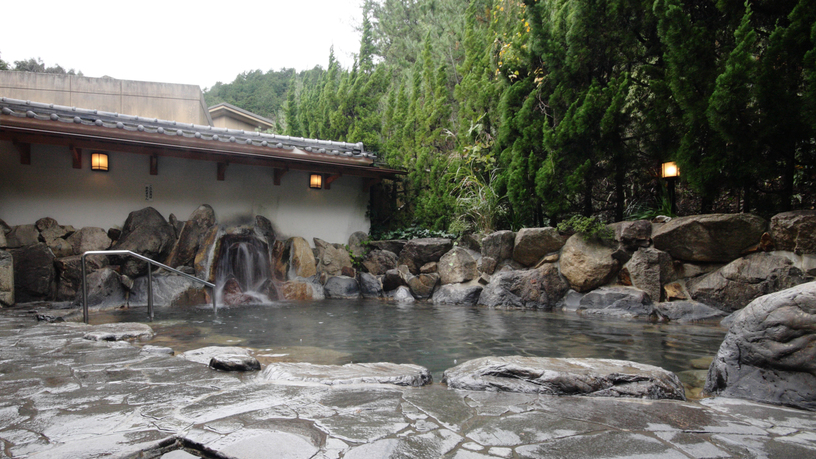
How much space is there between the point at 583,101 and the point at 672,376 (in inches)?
237

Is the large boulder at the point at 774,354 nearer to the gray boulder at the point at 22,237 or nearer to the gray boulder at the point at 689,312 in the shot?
the gray boulder at the point at 689,312

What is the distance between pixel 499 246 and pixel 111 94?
43.7 ft

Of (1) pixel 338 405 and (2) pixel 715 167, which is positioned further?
(2) pixel 715 167

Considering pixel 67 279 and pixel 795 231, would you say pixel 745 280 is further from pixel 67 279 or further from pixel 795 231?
pixel 67 279

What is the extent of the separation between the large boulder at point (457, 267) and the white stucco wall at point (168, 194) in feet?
12.4

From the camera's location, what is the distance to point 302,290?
10.5 m

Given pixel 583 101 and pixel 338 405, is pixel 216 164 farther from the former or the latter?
pixel 338 405

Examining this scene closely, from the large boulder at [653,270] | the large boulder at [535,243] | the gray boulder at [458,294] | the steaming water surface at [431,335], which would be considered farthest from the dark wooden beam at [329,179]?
the large boulder at [653,270]

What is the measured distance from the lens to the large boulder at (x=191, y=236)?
9.57 metres

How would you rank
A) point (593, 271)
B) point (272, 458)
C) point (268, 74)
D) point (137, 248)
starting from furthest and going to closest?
point (268, 74)
point (137, 248)
point (593, 271)
point (272, 458)

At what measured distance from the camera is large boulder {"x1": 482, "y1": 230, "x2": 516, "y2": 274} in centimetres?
897

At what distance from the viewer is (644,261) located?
23.3 feet

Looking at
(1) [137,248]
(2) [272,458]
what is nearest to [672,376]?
(2) [272,458]

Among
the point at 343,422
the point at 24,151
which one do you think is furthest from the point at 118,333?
the point at 24,151
